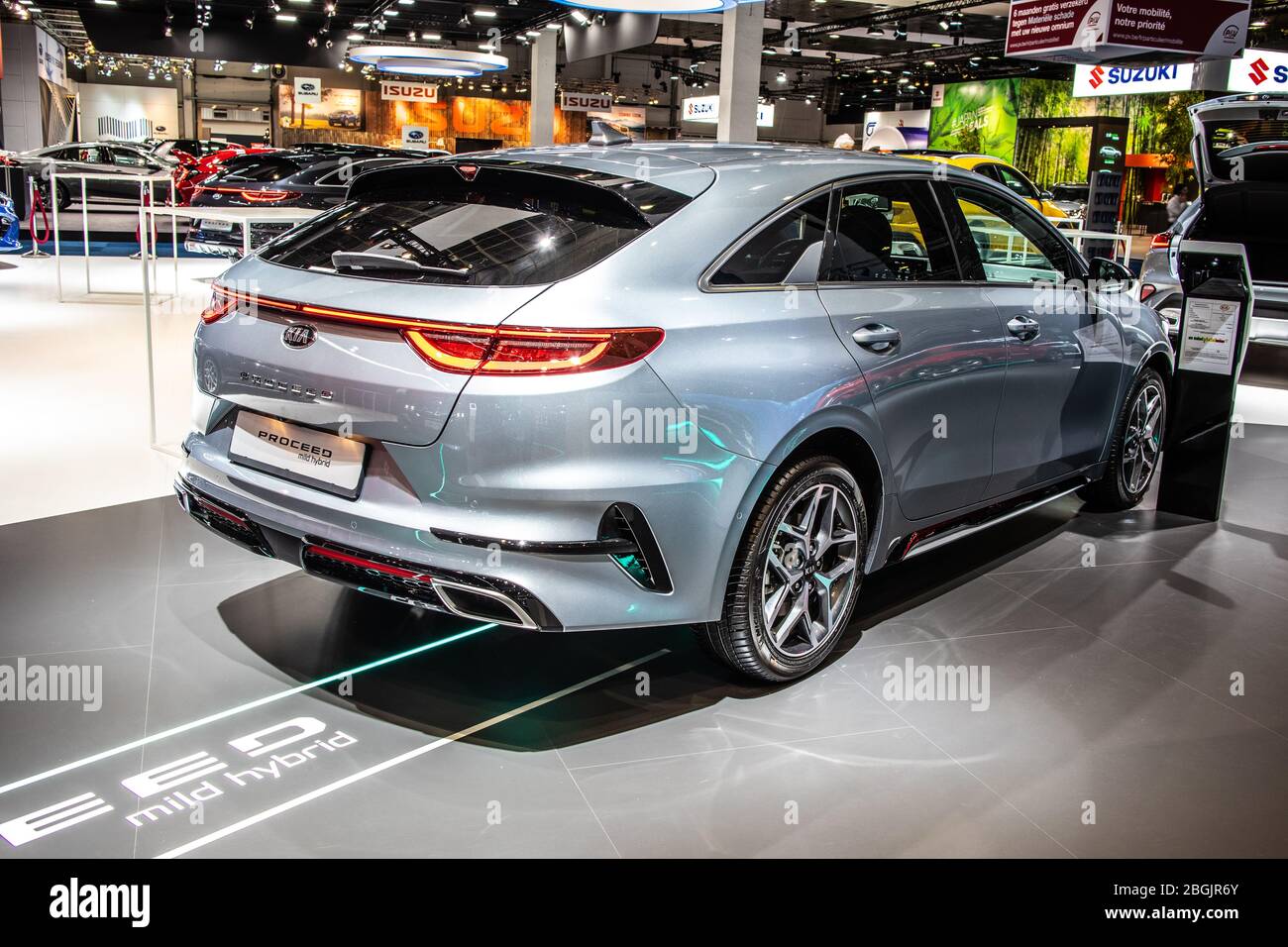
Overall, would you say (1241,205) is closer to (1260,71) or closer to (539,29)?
(1260,71)

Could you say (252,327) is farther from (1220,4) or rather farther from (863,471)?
(1220,4)

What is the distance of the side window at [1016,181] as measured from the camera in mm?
13320

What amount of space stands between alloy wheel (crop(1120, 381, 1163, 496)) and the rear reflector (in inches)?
120

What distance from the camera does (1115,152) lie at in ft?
62.5

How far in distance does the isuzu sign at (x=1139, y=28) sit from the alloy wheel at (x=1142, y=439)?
711 cm

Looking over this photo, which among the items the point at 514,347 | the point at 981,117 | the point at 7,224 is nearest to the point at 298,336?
the point at 514,347

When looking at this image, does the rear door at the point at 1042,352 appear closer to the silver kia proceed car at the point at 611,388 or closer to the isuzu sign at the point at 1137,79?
the silver kia proceed car at the point at 611,388

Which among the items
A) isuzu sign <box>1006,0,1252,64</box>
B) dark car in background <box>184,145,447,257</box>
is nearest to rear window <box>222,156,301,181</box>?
dark car in background <box>184,145,447,257</box>

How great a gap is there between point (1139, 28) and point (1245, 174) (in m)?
3.70

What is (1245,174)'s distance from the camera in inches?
312

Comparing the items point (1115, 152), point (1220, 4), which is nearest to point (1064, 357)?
point (1220, 4)

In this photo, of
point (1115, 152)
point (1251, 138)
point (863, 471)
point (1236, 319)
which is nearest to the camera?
point (863, 471)

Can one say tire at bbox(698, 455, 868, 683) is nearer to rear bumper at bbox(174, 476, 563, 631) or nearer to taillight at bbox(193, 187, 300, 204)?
rear bumper at bbox(174, 476, 563, 631)
